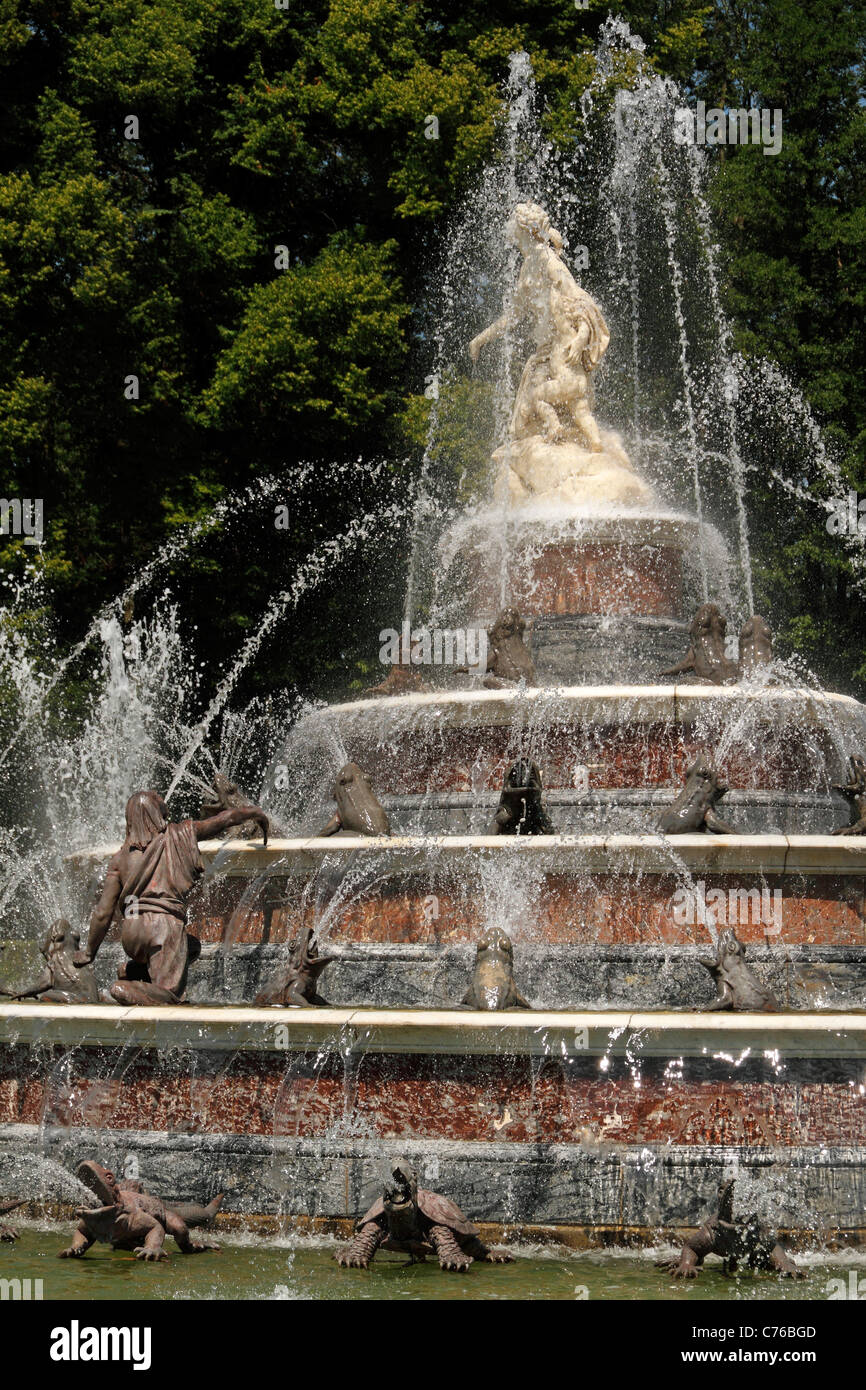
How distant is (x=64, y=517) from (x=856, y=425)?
11.4 meters

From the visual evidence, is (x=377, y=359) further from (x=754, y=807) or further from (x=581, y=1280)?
(x=581, y=1280)

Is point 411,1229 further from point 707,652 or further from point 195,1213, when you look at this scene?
point 707,652

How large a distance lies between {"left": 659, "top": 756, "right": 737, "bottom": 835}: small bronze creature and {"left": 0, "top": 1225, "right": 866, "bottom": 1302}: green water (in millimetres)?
3757

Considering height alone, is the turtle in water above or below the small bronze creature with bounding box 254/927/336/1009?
below

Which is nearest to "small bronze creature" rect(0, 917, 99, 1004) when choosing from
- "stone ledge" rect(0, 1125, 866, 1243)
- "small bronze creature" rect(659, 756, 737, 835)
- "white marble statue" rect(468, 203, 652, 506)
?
"stone ledge" rect(0, 1125, 866, 1243)

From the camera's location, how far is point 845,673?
78.9ft

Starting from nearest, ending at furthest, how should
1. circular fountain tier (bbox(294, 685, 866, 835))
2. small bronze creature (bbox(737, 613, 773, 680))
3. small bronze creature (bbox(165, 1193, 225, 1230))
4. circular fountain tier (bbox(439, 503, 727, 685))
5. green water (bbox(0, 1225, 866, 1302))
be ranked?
green water (bbox(0, 1225, 866, 1302)), small bronze creature (bbox(165, 1193, 225, 1230)), circular fountain tier (bbox(294, 685, 866, 835)), small bronze creature (bbox(737, 613, 773, 680)), circular fountain tier (bbox(439, 503, 727, 685))

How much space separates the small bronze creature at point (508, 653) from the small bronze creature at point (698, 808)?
3.58 m

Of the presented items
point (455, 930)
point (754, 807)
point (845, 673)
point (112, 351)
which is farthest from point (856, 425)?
point (455, 930)

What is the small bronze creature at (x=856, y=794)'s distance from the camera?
1137cm

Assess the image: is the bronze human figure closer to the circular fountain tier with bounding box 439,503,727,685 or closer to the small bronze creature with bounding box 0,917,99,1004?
the small bronze creature with bounding box 0,917,99,1004

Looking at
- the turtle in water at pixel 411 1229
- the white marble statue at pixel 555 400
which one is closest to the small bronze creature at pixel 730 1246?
the turtle in water at pixel 411 1229

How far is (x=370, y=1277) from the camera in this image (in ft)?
24.0

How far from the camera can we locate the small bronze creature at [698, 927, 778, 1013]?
893 centimetres
